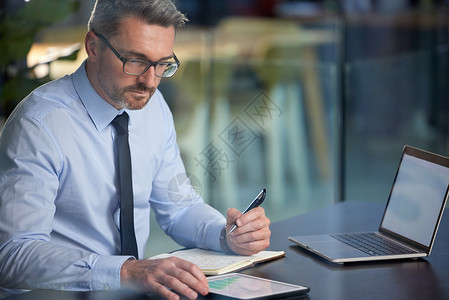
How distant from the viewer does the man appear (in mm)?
1297

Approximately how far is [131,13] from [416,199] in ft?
2.65

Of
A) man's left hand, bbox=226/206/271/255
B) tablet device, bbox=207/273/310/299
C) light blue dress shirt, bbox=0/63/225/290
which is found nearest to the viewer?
tablet device, bbox=207/273/310/299

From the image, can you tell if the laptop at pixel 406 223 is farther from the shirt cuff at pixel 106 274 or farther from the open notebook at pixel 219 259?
the shirt cuff at pixel 106 274

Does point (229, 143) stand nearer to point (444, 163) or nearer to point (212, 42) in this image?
point (212, 42)

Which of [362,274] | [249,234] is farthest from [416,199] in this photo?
[249,234]

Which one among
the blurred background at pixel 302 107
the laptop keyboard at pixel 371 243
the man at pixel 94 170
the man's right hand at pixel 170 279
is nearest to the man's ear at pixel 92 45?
the man at pixel 94 170

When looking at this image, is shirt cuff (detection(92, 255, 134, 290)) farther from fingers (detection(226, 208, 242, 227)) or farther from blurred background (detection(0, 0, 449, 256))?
blurred background (detection(0, 0, 449, 256))

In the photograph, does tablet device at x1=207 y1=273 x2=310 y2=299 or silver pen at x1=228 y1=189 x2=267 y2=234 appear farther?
silver pen at x1=228 y1=189 x2=267 y2=234

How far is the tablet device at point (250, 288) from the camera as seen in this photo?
1.15 m

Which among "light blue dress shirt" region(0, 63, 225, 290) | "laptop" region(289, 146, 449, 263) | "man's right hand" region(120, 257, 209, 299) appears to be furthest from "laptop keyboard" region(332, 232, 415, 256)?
"man's right hand" region(120, 257, 209, 299)

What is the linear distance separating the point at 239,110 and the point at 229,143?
194 mm

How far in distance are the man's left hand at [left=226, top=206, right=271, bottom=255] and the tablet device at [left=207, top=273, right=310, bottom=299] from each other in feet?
0.57

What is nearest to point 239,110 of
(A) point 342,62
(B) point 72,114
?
(A) point 342,62

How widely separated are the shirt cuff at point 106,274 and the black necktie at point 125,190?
32 cm
